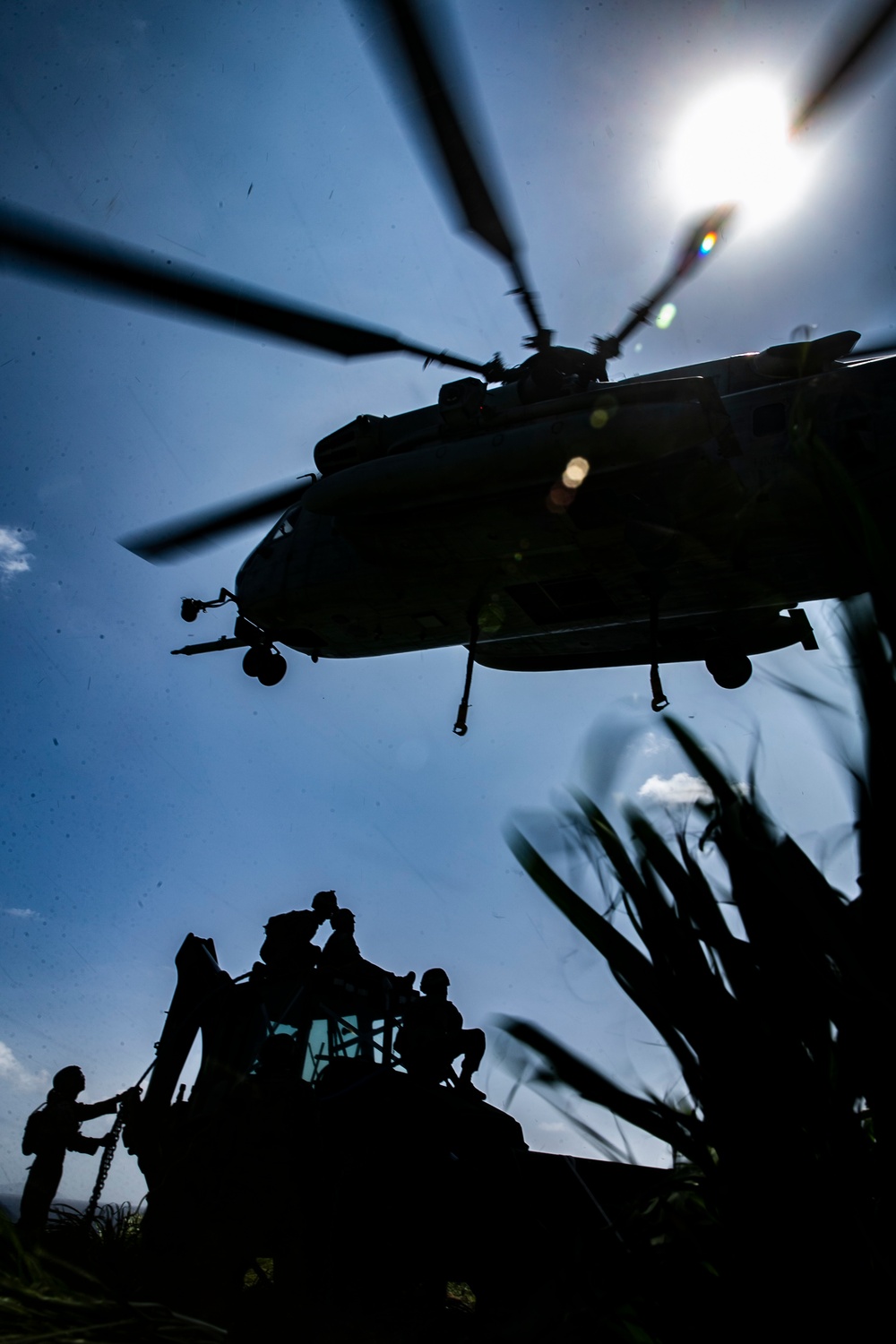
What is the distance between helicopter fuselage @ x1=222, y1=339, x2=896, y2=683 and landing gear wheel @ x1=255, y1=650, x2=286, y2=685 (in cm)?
136

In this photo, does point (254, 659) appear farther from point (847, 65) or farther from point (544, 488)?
point (847, 65)

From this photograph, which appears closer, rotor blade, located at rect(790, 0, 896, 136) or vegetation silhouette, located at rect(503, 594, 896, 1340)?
vegetation silhouette, located at rect(503, 594, 896, 1340)

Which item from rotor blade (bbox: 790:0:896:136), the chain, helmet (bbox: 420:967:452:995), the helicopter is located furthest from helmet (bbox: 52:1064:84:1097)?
rotor blade (bbox: 790:0:896:136)

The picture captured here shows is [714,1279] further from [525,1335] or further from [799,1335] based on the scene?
[525,1335]

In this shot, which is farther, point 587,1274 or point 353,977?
point 353,977

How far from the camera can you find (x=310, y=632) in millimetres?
12078

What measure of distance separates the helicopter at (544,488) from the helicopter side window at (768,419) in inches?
1.0

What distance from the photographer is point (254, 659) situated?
1278 cm

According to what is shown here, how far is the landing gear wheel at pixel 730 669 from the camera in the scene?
10570 mm

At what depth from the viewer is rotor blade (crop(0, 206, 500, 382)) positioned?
695 centimetres

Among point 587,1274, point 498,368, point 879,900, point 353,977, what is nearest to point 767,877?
point 879,900

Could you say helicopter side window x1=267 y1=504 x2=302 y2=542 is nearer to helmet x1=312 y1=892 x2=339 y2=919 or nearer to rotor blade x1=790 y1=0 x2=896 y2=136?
helmet x1=312 y1=892 x2=339 y2=919

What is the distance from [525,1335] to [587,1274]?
129mm

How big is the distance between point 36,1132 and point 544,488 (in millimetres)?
6715
